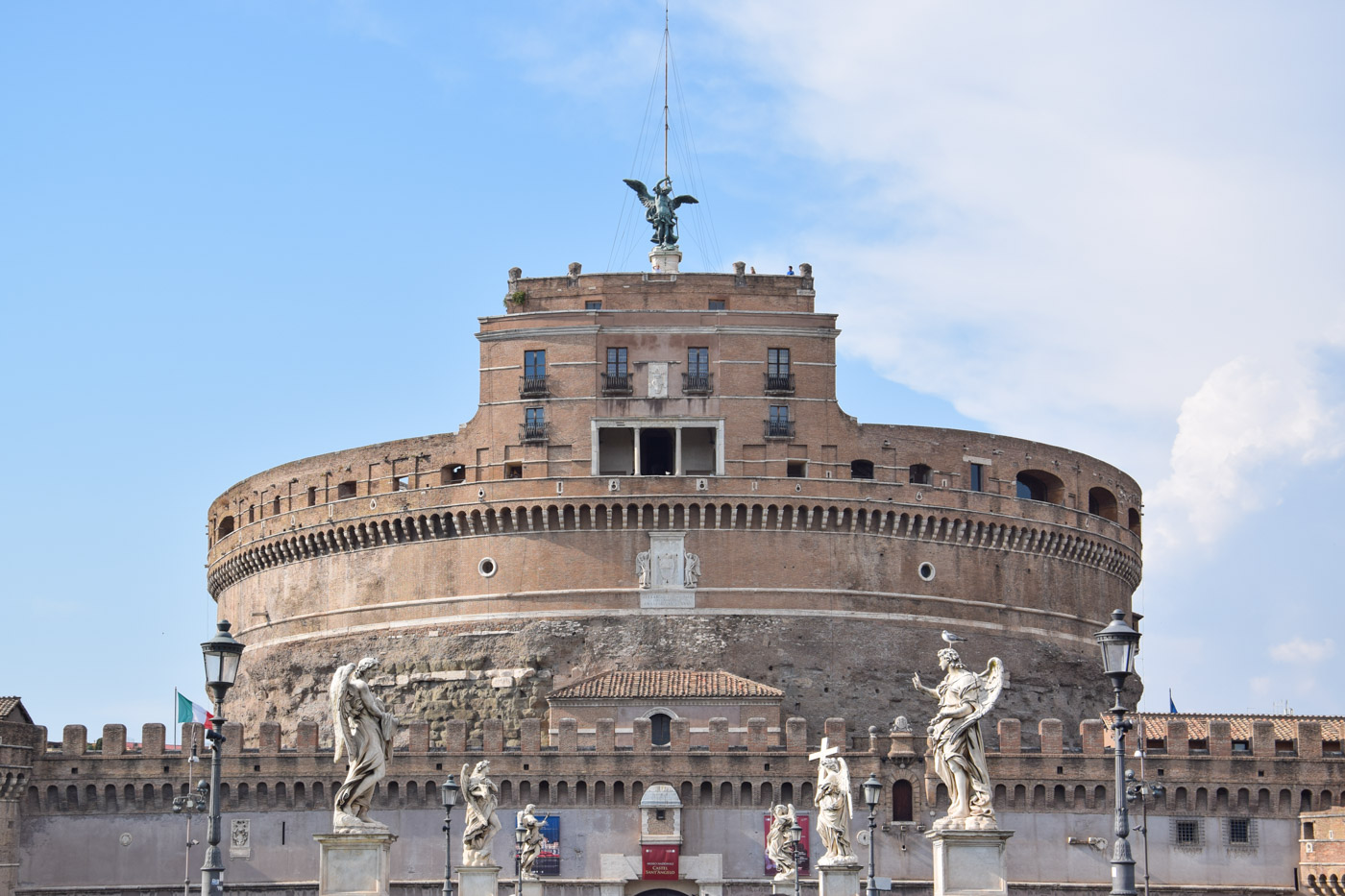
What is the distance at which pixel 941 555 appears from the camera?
6838 centimetres

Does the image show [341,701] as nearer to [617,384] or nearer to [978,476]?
[617,384]

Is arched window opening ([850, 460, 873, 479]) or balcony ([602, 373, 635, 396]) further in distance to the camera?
arched window opening ([850, 460, 873, 479])

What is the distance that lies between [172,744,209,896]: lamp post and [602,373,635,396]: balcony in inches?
706

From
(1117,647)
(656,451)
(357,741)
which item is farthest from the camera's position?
(656,451)

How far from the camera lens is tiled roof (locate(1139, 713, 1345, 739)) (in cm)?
6009

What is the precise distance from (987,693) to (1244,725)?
40.8 metres

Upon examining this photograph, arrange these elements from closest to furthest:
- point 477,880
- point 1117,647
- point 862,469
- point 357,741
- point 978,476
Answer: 1. point 1117,647
2. point 357,741
3. point 477,880
4. point 862,469
5. point 978,476

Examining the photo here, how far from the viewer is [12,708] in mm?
59906

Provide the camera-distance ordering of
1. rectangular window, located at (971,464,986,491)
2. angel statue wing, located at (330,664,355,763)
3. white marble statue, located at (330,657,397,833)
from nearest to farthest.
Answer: white marble statue, located at (330,657,397,833), angel statue wing, located at (330,664,355,763), rectangular window, located at (971,464,986,491)

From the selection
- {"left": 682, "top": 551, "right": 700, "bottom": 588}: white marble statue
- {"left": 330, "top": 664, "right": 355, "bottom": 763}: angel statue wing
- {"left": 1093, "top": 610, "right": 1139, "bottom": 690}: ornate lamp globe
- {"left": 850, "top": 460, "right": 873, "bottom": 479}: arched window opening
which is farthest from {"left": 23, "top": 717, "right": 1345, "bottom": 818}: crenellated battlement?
{"left": 1093, "top": 610, "right": 1139, "bottom": 690}: ornate lamp globe

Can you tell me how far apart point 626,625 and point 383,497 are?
9.87 metres

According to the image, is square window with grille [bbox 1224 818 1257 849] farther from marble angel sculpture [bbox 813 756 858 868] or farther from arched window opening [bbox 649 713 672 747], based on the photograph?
marble angel sculpture [bbox 813 756 858 868]

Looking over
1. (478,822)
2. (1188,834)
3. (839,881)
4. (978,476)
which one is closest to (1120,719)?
(839,881)

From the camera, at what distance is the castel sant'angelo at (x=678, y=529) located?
6638cm
